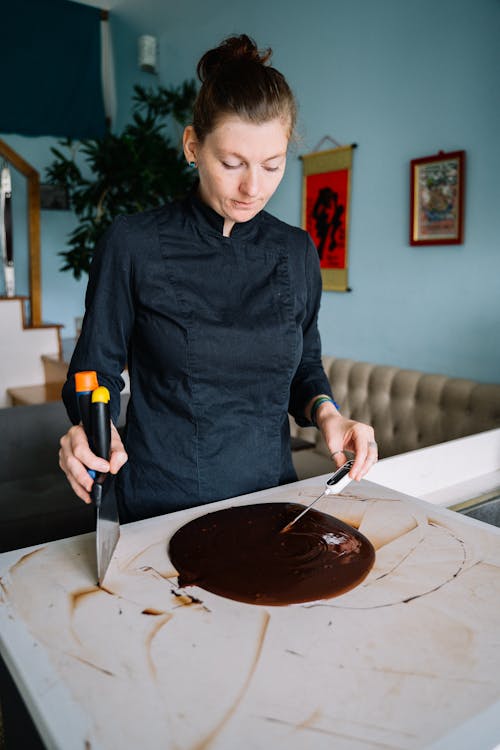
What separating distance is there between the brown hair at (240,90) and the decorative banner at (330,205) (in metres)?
2.36

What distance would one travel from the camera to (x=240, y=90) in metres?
0.99

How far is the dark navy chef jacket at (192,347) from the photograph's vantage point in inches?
42.0

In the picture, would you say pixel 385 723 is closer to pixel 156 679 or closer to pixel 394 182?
pixel 156 679

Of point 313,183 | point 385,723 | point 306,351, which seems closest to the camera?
point 385,723

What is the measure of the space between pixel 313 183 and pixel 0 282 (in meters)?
3.08

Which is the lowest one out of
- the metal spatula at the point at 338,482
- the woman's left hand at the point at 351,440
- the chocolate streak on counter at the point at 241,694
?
the chocolate streak on counter at the point at 241,694

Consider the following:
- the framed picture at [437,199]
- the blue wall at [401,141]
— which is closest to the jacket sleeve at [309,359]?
the blue wall at [401,141]

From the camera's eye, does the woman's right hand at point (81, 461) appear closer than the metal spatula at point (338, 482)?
Yes

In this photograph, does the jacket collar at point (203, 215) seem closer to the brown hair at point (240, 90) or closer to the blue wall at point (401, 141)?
the brown hair at point (240, 90)

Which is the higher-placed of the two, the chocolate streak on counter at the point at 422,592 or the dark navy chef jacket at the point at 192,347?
the dark navy chef jacket at the point at 192,347

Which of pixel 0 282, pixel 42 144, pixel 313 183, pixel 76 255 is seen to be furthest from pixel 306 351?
pixel 42 144

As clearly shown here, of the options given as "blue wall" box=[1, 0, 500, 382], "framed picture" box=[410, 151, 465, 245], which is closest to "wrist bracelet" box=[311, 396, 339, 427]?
"blue wall" box=[1, 0, 500, 382]

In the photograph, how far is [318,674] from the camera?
2.01 ft

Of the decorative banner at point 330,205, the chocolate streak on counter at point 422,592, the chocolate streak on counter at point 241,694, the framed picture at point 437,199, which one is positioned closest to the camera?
the chocolate streak on counter at point 241,694
